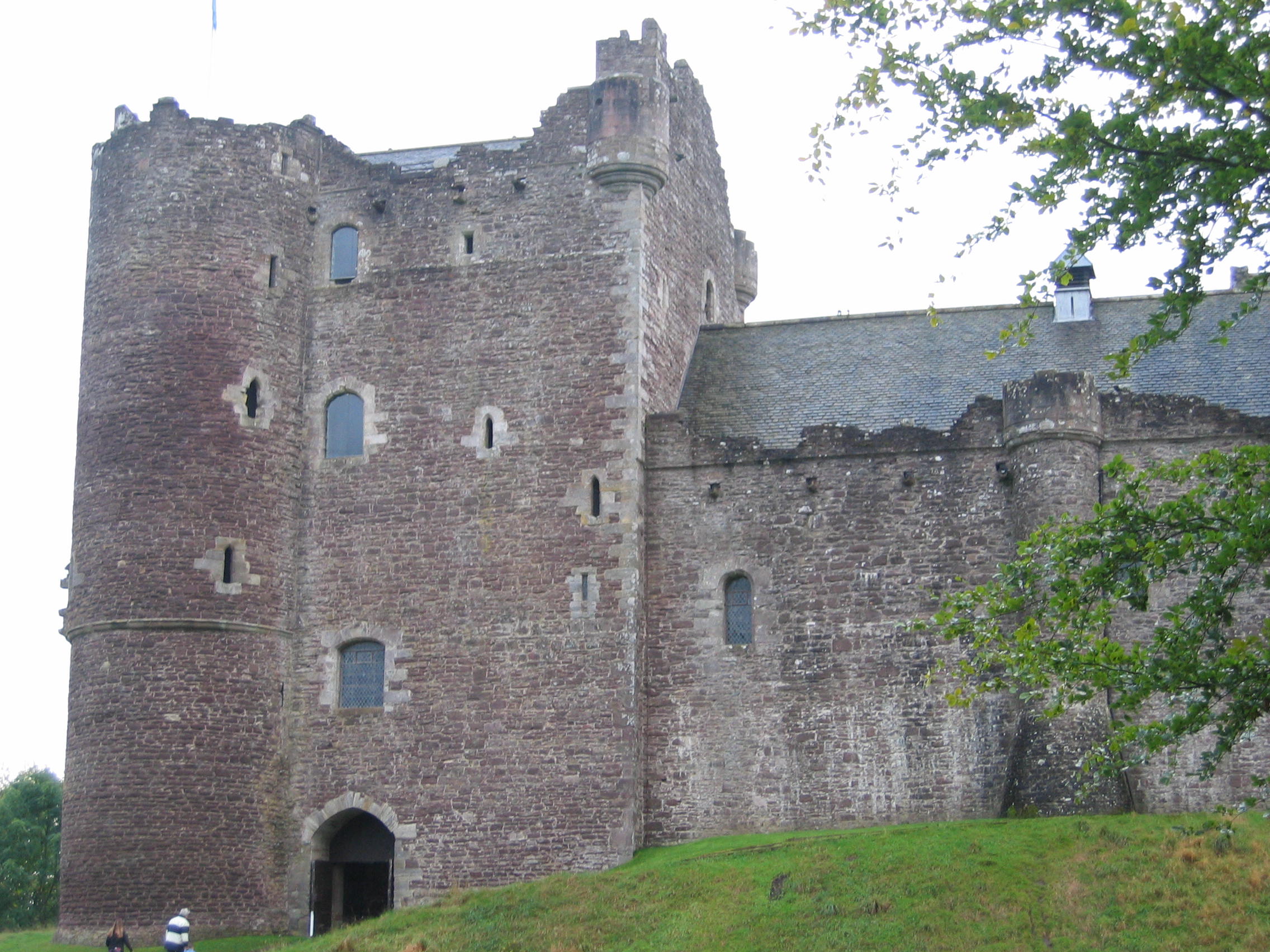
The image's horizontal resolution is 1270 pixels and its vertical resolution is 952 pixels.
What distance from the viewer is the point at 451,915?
81.3 ft

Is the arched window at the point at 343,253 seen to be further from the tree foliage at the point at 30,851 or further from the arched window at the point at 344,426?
the tree foliage at the point at 30,851

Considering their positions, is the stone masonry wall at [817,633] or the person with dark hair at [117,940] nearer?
the person with dark hair at [117,940]

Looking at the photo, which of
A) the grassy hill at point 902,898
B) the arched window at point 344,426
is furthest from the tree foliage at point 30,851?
the grassy hill at point 902,898

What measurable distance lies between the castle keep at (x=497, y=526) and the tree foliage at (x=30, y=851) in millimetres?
22300

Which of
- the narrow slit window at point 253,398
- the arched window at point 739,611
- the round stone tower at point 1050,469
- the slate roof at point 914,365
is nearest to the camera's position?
the round stone tower at point 1050,469

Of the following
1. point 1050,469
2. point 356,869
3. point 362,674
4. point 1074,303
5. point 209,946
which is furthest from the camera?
point 1074,303

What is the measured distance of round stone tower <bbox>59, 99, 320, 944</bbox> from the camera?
2694cm

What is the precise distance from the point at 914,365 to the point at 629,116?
265 inches

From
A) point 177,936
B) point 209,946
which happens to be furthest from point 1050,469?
point 209,946

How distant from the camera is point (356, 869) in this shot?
2875 centimetres

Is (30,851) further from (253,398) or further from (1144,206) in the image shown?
(1144,206)

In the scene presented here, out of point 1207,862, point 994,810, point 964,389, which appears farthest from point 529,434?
point 1207,862

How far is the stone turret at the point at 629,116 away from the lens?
29.5 metres

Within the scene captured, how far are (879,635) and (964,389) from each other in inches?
199
